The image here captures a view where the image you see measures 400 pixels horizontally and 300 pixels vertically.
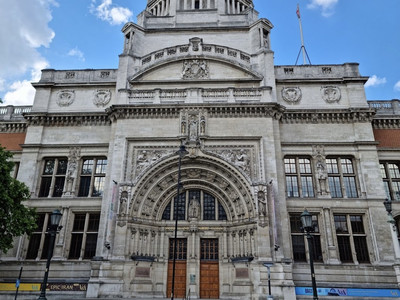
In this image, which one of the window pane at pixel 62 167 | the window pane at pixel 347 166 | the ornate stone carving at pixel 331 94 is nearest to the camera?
the window pane at pixel 347 166

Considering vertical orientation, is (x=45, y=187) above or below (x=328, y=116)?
below

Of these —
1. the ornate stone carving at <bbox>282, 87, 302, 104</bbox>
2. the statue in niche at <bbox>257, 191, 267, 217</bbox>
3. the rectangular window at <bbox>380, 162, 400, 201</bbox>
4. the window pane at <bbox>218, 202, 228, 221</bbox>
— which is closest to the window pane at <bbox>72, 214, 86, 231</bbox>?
the window pane at <bbox>218, 202, 228, 221</bbox>

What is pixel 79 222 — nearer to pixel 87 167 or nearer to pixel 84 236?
pixel 84 236

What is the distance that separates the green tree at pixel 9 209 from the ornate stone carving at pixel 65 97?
8.44 metres

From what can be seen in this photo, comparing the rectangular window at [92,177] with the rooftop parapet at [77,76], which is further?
the rooftop parapet at [77,76]

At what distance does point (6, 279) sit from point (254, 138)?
65.5 feet

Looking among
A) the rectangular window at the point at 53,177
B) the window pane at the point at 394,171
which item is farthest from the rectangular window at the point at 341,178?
the rectangular window at the point at 53,177

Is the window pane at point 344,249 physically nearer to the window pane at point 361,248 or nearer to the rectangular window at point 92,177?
the window pane at point 361,248

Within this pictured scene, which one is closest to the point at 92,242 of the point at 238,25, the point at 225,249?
the point at 225,249

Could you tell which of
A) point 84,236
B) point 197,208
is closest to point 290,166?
point 197,208

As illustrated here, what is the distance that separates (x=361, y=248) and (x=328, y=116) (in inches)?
395

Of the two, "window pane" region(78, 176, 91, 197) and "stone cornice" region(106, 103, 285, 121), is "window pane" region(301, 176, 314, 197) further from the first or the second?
"window pane" region(78, 176, 91, 197)

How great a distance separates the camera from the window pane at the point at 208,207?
22.9 m

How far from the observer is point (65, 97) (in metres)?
26.1
